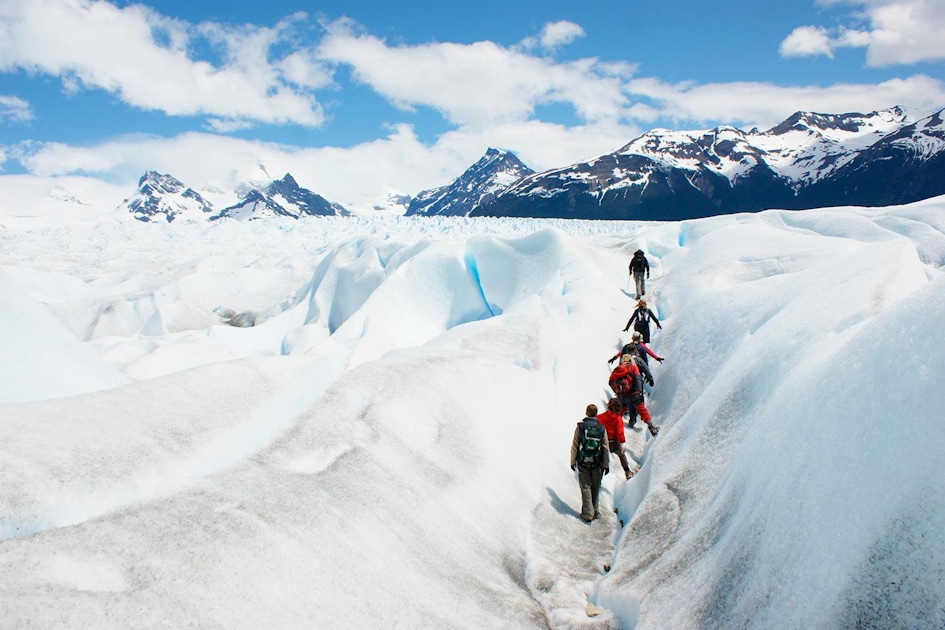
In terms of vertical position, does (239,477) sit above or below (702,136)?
below

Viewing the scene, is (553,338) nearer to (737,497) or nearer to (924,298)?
(737,497)

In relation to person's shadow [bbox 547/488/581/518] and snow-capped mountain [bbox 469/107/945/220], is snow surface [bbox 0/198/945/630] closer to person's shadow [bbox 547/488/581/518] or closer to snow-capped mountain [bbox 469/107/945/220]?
person's shadow [bbox 547/488/581/518]

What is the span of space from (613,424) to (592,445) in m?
1.02

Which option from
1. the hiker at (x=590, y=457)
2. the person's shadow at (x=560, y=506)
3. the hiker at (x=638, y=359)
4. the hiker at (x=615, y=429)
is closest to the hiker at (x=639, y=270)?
the hiker at (x=638, y=359)

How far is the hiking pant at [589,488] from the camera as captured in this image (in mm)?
6301

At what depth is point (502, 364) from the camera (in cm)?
868

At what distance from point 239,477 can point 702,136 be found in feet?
694

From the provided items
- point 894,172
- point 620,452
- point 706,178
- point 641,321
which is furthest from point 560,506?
point 894,172

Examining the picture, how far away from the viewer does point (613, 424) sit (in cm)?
719

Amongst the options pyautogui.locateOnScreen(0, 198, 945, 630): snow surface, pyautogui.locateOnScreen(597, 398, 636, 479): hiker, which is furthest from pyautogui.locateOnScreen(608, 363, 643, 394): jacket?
pyautogui.locateOnScreen(597, 398, 636, 479): hiker

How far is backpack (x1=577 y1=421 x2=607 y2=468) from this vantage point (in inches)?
248

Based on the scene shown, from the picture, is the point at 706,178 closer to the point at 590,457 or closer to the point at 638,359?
the point at 638,359

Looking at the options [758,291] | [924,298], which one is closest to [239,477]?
[924,298]

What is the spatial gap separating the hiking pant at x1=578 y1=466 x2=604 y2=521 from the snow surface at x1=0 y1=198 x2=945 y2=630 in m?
0.20
